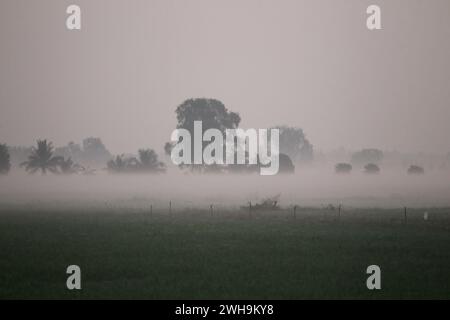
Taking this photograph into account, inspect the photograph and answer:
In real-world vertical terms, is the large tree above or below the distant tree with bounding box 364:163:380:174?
above

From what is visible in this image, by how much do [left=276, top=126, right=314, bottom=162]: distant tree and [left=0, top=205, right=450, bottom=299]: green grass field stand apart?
373 feet

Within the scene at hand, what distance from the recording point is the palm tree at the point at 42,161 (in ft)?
383

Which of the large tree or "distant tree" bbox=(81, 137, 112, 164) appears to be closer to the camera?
the large tree

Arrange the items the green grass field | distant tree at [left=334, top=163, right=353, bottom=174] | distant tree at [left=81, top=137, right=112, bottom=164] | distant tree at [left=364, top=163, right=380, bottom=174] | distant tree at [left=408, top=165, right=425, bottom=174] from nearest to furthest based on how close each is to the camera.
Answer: the green grass field → distant tree at [left=408, top=165, right=425, bottom=174] → distant tree at [left=364, top=163, right=380, bottom=174] → distant tree at [left=334, top=163, right=353, bottom=174] → distant tree at [left=81, top=137, right=112, bottom=164]

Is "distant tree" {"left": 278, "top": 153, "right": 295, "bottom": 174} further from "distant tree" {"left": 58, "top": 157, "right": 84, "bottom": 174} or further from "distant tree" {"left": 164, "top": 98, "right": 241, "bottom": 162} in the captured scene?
"distant tree" {"left": 58, "top": 157, "right": 84, "bottom": 174}

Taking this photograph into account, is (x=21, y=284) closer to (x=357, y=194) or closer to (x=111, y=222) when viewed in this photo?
(x=111, y=222)

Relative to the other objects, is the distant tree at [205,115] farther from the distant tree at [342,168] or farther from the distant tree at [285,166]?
the distant tree at [342,168]

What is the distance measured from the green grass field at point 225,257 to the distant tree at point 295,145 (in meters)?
114

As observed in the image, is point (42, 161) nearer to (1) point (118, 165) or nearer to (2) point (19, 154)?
(1) point (118, 165)

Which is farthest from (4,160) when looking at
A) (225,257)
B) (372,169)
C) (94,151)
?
(225,257)

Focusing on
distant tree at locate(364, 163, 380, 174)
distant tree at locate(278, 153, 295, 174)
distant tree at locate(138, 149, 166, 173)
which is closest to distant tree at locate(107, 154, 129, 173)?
distant tree at locate(138, 149, 166, 173)

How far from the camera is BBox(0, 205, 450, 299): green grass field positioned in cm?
2544

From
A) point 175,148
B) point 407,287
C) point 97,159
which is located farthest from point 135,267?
point 97,159
